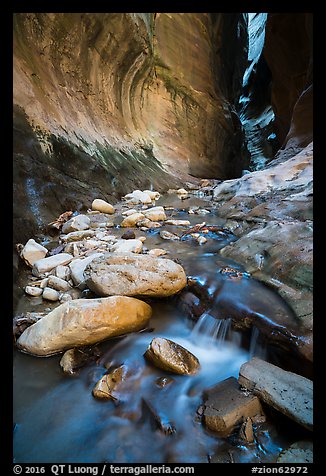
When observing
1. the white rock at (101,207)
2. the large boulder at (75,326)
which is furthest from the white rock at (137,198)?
the large boulder at (75,326)

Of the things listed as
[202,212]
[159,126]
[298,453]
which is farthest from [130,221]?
[159,126]

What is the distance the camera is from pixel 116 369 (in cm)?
172

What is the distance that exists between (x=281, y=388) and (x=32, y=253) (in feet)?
8.80

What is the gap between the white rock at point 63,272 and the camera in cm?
265

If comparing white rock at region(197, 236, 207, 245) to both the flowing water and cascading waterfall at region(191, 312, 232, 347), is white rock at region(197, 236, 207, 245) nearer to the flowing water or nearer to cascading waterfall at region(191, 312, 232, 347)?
the flowing water

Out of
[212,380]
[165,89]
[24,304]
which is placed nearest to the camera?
[212,380]

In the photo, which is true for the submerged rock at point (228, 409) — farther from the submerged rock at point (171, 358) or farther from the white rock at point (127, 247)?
the white rock at point (127, 247)

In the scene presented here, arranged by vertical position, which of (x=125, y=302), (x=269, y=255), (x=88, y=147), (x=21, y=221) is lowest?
(x=125, y=302)

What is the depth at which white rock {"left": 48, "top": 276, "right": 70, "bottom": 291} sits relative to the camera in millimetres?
2506

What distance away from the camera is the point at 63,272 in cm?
269

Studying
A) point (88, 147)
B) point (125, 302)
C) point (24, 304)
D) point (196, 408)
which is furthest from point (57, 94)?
point (196, 408)
